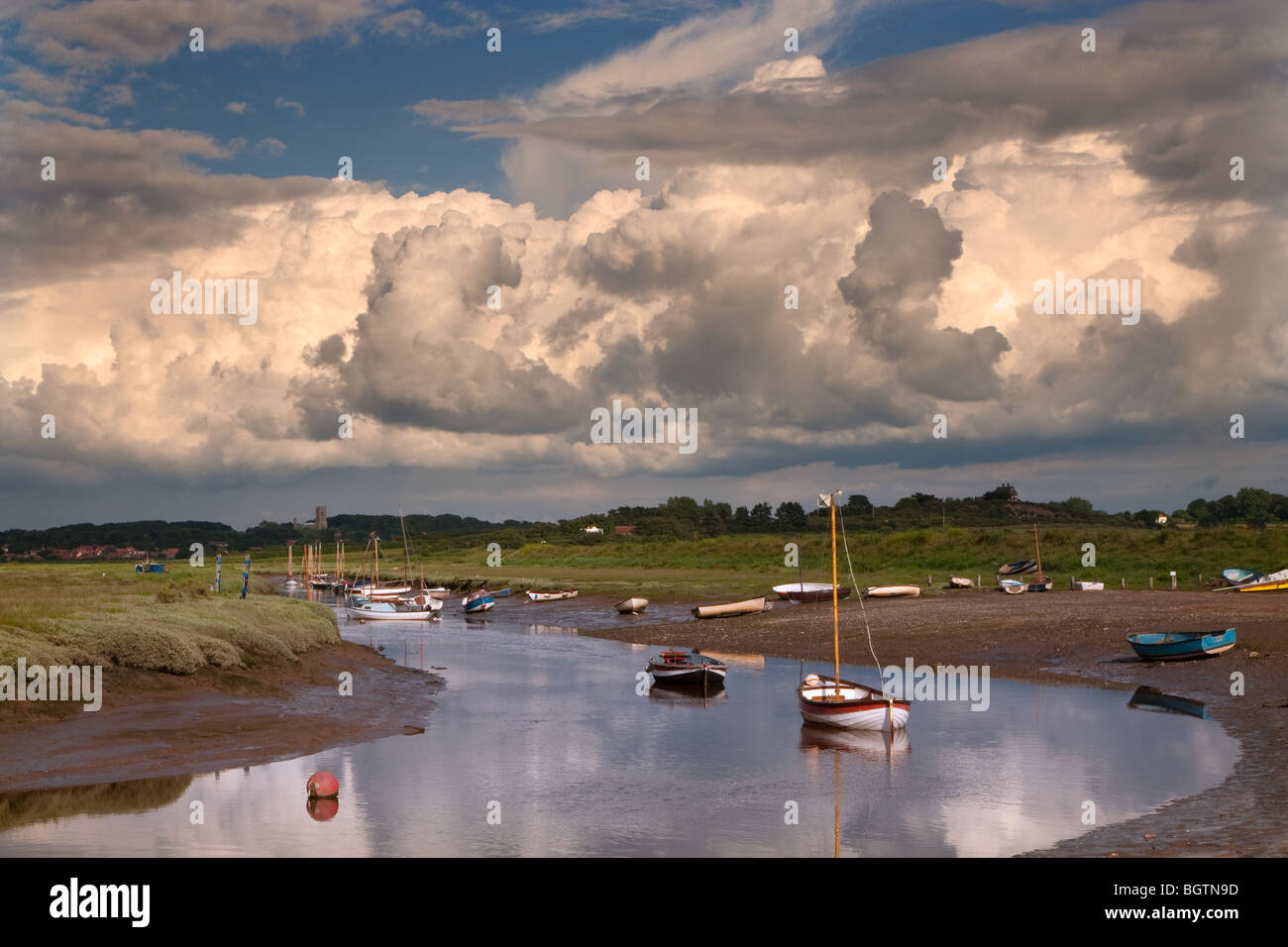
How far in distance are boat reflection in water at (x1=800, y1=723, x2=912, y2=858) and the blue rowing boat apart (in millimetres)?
17371

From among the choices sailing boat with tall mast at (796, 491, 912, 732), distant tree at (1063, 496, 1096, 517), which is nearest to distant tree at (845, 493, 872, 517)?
distant tree at (1063, 496, 1096, 517)

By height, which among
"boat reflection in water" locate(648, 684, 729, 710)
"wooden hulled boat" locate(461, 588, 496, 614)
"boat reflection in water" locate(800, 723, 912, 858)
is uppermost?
"boat reflection in water" locate(800, 723, 912, 858)

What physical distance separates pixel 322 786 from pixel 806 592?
59.6m

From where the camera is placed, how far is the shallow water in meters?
21.1

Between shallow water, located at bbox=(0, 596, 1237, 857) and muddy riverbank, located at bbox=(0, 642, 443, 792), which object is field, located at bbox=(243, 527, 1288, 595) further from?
muddy riverbank, located at bbox=(0, 642, 443, 792)

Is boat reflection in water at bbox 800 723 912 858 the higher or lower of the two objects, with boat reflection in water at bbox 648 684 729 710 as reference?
higher

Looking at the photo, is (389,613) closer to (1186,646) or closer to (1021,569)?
(1021,569)

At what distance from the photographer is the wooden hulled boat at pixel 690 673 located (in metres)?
44.0

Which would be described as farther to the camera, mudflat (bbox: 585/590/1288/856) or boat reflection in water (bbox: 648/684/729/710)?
boat reflection in water (bbox: 648/684/729/710)

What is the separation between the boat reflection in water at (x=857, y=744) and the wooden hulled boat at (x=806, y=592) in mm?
44101

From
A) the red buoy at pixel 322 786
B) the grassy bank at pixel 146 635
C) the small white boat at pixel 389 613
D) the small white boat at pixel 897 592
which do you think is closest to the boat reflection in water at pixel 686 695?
the grassy bank at pixel 146 635

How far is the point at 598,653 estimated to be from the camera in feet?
205
